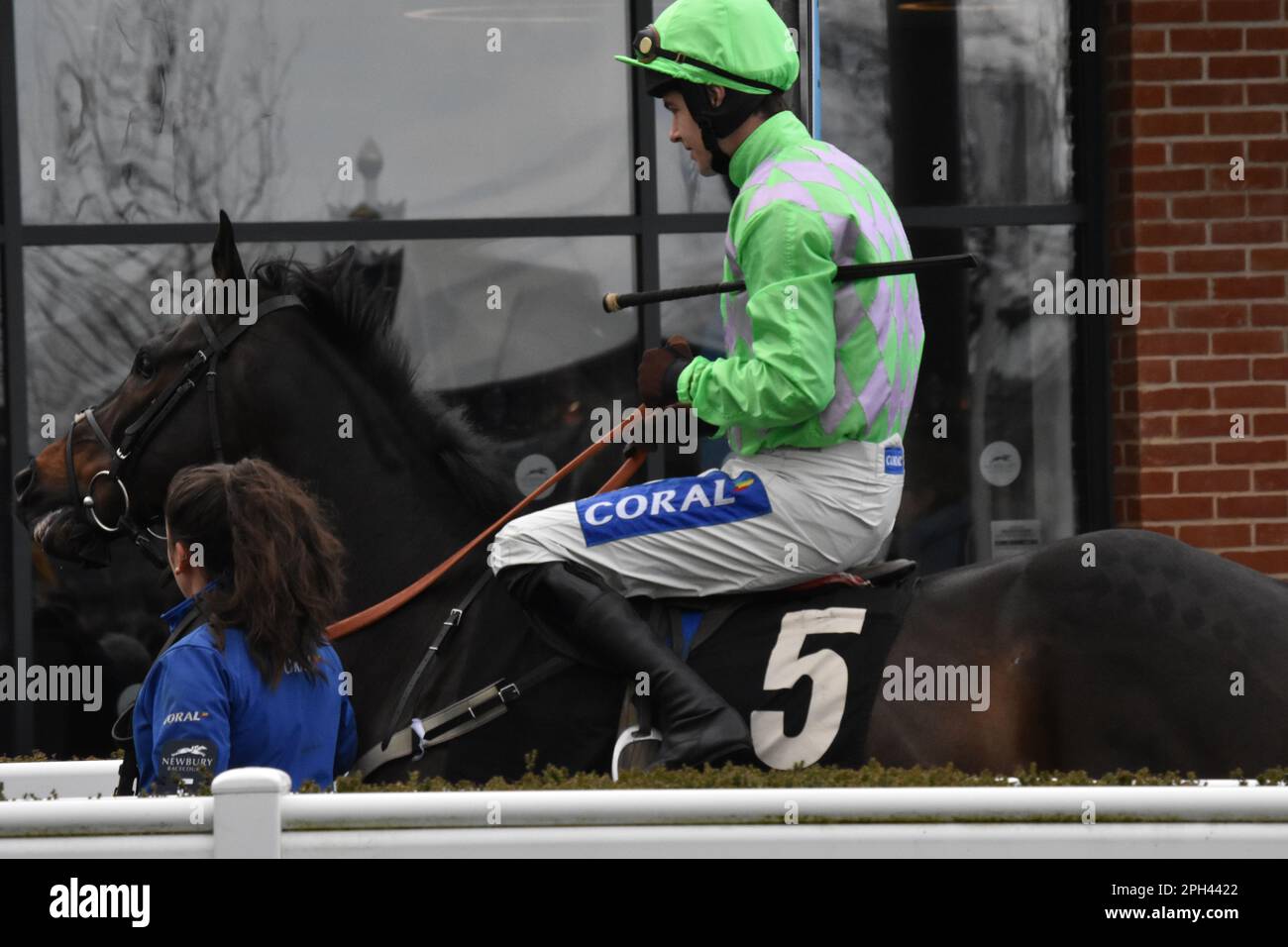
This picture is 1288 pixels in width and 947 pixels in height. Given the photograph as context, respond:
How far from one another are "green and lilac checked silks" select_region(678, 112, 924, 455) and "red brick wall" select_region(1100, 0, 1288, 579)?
2.63m

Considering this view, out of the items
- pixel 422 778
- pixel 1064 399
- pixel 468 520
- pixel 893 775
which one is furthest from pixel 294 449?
pixel 1064 399

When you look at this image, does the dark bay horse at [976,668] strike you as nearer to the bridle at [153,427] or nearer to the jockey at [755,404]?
the jockey at [755,404]

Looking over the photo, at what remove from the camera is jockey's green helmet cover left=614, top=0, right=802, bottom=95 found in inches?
138

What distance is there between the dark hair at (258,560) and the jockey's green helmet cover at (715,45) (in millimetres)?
1226

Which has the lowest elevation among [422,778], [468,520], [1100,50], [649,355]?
[422,778]

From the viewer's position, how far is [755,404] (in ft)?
10.9

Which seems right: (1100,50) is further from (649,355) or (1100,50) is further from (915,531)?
(649,355)

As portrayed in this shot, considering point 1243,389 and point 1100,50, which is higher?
point 1100,50

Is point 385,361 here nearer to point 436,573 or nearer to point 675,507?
point 436,573

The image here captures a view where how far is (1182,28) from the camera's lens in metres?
5.92

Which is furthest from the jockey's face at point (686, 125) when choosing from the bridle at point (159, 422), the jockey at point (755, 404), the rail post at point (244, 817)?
the rail post at point (244, 817)
